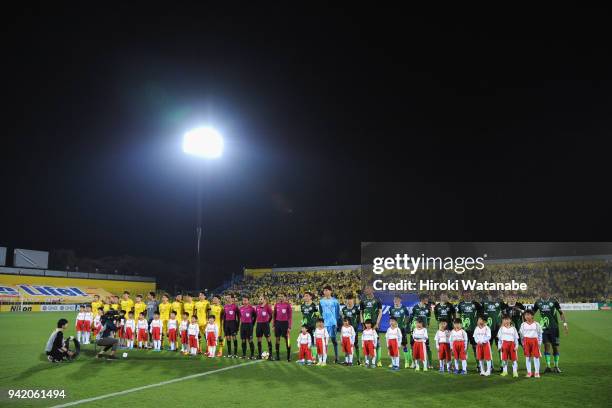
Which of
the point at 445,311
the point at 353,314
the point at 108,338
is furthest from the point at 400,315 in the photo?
the point at 108,338

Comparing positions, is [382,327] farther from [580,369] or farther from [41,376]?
[41,376]

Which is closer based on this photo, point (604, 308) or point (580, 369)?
point (580, 369)

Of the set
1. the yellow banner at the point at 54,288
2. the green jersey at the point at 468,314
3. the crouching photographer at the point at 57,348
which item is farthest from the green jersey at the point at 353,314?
the yellow banner at the point at 54,288

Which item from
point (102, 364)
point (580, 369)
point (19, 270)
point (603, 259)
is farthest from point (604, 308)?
point (19, 270)

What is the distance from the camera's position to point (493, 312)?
12742mm

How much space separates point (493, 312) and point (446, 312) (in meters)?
1.28

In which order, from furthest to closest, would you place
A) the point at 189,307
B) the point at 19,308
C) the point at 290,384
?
the point at 19,308
the point at 189,307
the point at 290,384

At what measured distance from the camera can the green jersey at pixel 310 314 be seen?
13844 millimetres

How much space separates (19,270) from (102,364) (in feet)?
156

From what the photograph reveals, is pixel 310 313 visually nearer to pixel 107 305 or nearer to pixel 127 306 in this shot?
pixel 127 306

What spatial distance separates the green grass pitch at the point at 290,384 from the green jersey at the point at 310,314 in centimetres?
132

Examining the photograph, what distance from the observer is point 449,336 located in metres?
12.0

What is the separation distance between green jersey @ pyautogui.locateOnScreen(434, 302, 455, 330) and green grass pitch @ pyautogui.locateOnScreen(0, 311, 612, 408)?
1.52 metres

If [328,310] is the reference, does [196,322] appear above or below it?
below
